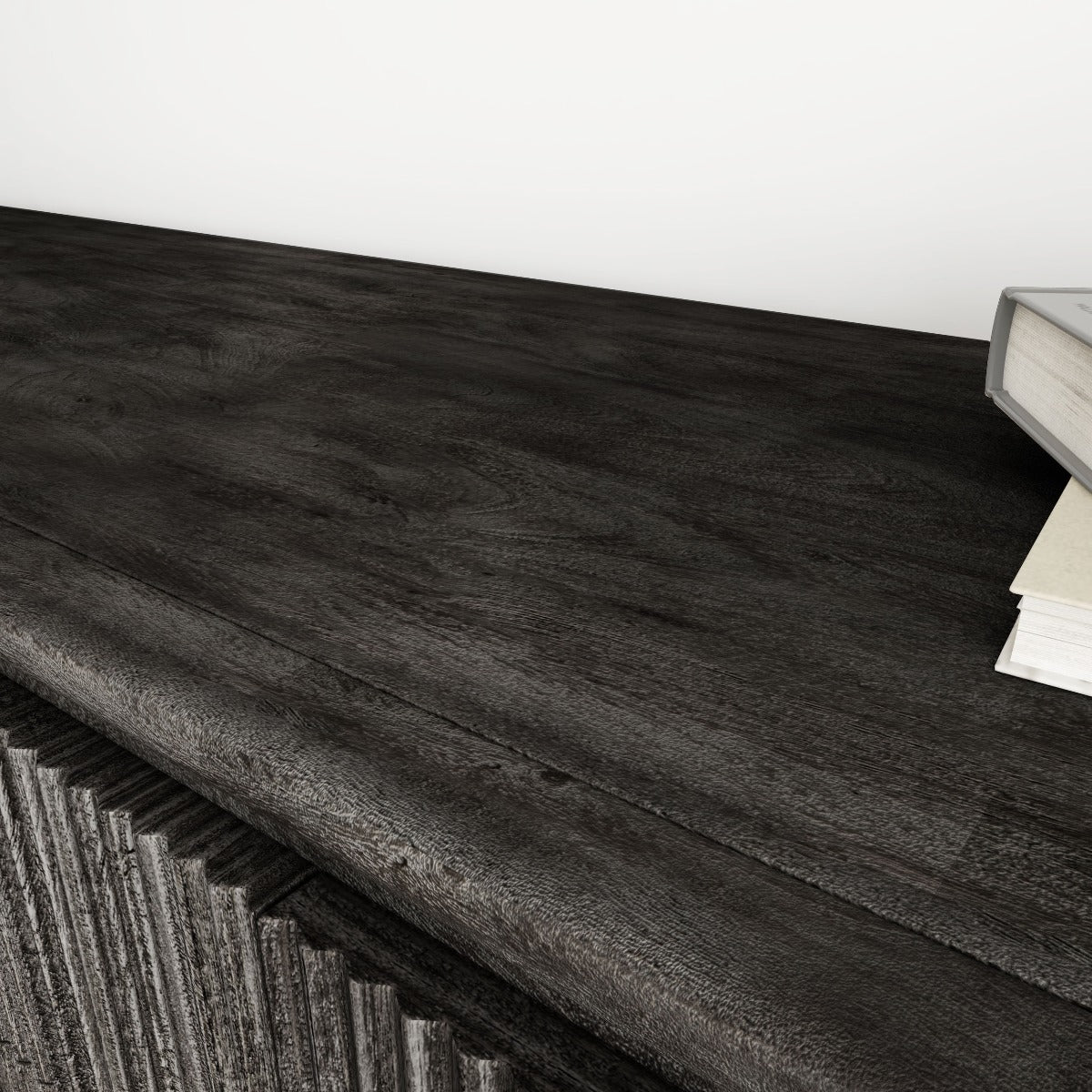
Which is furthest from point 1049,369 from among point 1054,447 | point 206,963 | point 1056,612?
point 206,963

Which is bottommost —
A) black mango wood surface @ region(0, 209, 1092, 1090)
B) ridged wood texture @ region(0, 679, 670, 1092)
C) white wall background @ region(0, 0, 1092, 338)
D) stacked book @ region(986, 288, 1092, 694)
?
ridged wood texture @ region(0, 679, 670, 1092)

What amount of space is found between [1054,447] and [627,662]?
230 mm

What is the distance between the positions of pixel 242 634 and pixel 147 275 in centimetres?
70

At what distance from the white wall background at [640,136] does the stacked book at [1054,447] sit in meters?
0.28

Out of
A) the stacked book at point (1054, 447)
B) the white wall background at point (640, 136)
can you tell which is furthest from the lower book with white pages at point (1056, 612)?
the white wall background at point (640, 136)

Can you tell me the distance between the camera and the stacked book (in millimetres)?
368

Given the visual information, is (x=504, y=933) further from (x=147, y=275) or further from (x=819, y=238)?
(x=147, y=275)

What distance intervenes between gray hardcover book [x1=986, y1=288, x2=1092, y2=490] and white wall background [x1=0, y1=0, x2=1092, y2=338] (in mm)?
275

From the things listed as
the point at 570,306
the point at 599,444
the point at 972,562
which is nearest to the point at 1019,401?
the point at 972,562

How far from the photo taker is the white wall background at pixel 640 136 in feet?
2.45

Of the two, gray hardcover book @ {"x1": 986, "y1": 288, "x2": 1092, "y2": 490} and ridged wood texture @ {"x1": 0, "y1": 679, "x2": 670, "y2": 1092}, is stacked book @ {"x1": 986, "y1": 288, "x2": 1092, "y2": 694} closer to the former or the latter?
gray hardcover book @ {"x1": 986, "y1": 288, "x2": 1092, "y2": 490}

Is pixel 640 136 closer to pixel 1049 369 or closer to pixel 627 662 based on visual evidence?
pixel 1049 369

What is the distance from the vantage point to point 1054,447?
0.48 metres

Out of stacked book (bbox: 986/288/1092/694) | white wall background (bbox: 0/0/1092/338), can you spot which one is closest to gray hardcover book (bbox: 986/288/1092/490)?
stacked book (bbox: 986/288/1092/694)
